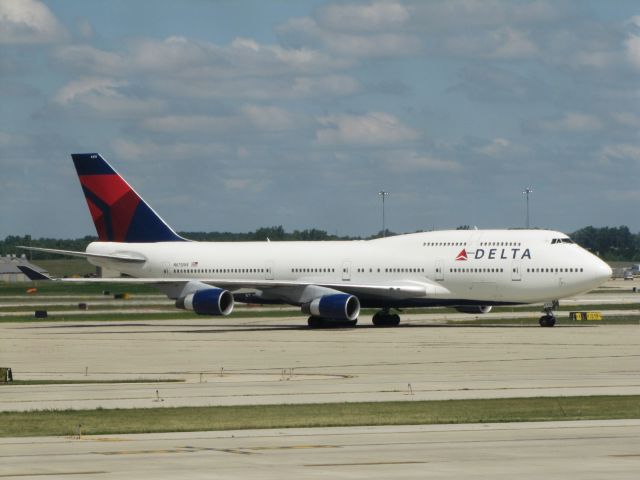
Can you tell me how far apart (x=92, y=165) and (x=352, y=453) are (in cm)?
5782

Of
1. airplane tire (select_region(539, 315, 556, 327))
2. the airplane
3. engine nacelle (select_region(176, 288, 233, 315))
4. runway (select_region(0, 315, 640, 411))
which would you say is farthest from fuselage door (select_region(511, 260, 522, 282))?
engine nacelle (select_region(176, 288, 233, 315))

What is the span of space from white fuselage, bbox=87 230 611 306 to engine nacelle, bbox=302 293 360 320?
2414 mm

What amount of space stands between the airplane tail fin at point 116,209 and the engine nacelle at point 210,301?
388 inches

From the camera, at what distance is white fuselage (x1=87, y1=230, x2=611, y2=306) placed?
214 ft

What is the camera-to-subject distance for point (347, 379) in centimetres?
3853

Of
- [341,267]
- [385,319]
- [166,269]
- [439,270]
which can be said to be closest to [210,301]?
[341,267]

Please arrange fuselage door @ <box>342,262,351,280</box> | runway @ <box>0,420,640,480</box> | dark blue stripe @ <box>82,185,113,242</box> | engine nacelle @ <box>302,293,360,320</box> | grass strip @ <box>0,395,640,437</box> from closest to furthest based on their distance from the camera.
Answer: runway @ <box>0,420,640,480</box> < grass strip @ <box>0,395,640,437</box> < engine nacelle @ <box>302,293,360,320</box> < fuselage door @ <box>342,262,351,280</box> < dark blue stripe @ <box>82,185,113,242</box>

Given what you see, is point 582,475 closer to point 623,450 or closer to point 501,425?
point 623,450

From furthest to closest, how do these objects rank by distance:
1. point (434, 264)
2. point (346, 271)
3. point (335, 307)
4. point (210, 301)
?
point (346, 271), point (210, 301), point (434, 264), point (335, 307)

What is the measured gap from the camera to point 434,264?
220ft

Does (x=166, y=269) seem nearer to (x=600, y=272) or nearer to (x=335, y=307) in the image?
(x=335, y=307)

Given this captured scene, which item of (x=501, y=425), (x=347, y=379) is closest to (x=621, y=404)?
(x=501, y=425)

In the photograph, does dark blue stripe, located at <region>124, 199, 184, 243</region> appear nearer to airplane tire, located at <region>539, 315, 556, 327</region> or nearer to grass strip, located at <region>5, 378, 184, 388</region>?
airplane tire, located at <region>539, 315, 556, 327</region>

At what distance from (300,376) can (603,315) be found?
4437cm
